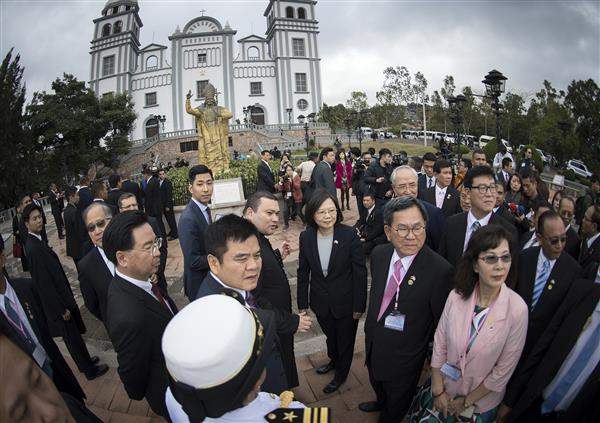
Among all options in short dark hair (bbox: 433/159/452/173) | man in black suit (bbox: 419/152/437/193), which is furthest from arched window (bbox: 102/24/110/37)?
short dark hair (bbox: 433/159/452/173)

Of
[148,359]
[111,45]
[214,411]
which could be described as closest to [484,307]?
[214,411]

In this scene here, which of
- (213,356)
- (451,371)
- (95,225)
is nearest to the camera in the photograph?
(213,356)

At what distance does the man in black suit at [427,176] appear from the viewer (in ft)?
16.4

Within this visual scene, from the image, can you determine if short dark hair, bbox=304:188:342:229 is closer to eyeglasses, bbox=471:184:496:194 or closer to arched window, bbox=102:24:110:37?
eyeglasses, bbox=471:184:496:194

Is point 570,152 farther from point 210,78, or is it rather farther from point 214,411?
point 210,78

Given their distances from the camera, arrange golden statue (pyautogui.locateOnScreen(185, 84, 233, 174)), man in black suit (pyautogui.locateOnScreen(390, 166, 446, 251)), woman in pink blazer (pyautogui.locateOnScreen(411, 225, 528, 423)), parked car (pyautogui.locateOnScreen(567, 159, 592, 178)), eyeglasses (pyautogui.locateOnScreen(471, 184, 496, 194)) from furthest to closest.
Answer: parked car (pyautogui.locateOnScreen(567, 159, 592, 178)) → golden statue (pyautogui.locateOnScreen(185, 84, 233, 174)) → man in black suit (pyautogui.locateOnScreen(390, 166, 446, 251)) → eyeglasses (pyautogui.locateOnScreen(471, 184, 496, 194)) → woman in pink blazer (pyautogui.locateOnScreen(411, 225, 528, 423))

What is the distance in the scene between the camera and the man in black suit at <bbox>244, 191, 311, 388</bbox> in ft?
7.34

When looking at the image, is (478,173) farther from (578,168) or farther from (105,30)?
(105,30)

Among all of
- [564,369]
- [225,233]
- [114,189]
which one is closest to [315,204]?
[225,233]

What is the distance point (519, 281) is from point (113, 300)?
260cm

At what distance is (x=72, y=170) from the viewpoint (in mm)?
24875

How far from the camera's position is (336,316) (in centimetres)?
303

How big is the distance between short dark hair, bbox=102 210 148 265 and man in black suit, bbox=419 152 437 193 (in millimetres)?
3809

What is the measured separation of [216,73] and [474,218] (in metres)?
41.7
